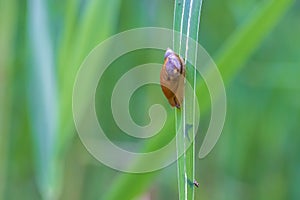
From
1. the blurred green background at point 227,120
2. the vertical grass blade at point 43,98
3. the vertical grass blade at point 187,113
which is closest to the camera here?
the vertical grass blade at point 187,113

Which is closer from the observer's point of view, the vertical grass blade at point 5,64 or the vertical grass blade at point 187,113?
the vertical grass blade at point 187,113

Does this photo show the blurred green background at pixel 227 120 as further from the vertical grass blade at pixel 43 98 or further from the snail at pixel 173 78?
the snail at pixel 173 78

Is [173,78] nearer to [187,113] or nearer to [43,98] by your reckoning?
[187,113]

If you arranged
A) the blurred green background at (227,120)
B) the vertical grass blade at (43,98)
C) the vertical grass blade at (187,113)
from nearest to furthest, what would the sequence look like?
1. the vertical grass blade at (187,113)
2. the vertical grass blade at (43,98)
3. the blurred green background at (227,120)

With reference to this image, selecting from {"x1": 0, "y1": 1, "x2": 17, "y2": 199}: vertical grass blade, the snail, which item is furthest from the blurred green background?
the snail

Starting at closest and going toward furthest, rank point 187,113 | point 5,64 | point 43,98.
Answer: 1. point 187,113
2. point 43,98
3. point 5,64

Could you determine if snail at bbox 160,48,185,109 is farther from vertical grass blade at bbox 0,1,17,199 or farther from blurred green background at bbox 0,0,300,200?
blurred green background at bbox 0,0,300,200

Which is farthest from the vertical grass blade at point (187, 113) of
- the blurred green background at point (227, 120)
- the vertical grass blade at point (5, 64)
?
the blurred green background at point (227, 120)

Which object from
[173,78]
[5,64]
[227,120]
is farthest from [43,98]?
[227,120]
